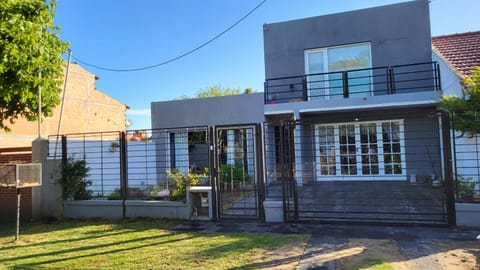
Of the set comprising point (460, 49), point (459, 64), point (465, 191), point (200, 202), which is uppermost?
point (460, 49)

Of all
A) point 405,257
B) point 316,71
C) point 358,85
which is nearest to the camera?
point 405,257

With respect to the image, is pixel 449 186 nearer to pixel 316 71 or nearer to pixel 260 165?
pixel 260 165

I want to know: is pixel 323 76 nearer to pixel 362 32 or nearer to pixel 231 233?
pixel 362 32

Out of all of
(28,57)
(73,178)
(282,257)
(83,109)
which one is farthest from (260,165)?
(83,109)

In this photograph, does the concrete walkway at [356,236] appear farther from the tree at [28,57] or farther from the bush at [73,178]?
the tree at [28,57]

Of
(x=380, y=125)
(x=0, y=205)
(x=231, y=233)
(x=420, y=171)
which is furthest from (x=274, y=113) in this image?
(x=0, y=205)

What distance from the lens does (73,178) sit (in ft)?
27.2

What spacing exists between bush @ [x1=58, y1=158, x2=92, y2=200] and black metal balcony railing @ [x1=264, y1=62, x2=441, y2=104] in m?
7.33

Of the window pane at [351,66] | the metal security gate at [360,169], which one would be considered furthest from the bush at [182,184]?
the window pane at [351,66]

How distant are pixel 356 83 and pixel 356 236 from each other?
333 inches

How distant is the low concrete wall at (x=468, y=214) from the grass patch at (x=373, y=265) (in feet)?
8.50

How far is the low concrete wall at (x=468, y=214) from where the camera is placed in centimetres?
585

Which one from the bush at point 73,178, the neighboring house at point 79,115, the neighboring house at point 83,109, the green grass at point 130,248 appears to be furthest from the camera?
the neighboring house at point 83,109

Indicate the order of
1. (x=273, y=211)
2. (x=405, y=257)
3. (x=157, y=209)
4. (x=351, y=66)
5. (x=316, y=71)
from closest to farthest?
(x=405, y=257) < (x=273, y=211) < (x=157, y=209) < (x=351, y=66) < (x=316, y=71)
